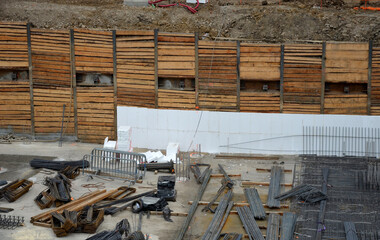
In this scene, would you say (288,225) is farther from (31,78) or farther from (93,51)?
(31,78)

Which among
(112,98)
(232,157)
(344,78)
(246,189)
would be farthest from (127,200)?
(344,78)

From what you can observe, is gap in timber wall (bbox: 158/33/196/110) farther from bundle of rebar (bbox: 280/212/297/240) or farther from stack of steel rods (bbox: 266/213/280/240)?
bundle of rebar (bbox: 280/212/297/240)

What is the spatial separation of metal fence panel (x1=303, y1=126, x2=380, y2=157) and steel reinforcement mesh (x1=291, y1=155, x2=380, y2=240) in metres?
0.54

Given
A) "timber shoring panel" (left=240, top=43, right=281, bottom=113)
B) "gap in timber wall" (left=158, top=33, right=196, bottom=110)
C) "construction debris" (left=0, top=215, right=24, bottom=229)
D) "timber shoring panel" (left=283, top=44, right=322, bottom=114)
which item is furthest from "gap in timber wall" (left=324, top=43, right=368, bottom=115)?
"construction debris" (left=0, top=215, right=24, bottom=229)

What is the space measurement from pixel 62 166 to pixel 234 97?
6.25 metres

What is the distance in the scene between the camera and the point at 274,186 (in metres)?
14.6

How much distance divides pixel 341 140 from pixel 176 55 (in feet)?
20.4

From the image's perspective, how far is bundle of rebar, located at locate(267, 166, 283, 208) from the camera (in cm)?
1333

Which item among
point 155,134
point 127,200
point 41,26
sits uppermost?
point 41,26

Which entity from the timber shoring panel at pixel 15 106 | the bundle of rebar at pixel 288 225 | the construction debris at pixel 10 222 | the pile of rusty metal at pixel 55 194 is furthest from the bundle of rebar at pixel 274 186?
the timber shoring panel at pixel 15 106

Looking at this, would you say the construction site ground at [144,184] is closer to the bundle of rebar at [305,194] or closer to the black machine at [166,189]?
the black machine at [166,189]

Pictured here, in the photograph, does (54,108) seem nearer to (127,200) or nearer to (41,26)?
(41,26)

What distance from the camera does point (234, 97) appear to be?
1836 cm

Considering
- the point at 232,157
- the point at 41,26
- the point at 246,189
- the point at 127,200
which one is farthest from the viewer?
the point at 41,26
